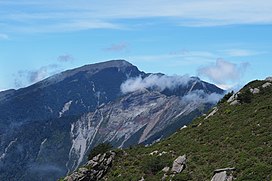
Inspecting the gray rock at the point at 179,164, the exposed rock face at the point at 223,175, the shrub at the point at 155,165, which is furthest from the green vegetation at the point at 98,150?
the exposed rock face at the point at 223,175

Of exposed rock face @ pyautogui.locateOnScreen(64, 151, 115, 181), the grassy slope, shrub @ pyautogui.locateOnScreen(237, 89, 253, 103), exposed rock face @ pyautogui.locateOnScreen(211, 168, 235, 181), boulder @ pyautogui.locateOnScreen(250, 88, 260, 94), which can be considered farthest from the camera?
boulder @ pyautogui.locateOnScreen(250, 88, 260, 94)

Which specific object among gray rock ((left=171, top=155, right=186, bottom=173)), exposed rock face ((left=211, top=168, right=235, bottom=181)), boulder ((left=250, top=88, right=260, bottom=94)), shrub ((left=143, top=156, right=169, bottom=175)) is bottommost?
shrub ((left=143, top=156, right=169, bottom=175))

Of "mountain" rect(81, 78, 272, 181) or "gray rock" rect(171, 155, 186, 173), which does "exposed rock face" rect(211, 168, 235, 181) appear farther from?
"gray rock" rect(171, 155, 186, 173)

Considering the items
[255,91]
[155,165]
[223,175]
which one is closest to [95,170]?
[155,165]

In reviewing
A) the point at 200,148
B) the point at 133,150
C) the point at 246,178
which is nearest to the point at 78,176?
the point at 133,150

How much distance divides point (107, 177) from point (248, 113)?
87.9ft

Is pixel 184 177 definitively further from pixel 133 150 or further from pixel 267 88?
pixel 267 88

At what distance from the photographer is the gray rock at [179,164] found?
201ft

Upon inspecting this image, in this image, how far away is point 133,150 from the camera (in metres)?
79.9

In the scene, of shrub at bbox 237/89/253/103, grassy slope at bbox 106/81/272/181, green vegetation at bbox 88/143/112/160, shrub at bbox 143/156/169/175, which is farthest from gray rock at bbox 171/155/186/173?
shrub at bbox 237/89/253/103

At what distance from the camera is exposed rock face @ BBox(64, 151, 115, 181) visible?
70438 mm

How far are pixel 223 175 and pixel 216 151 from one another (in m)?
10.9

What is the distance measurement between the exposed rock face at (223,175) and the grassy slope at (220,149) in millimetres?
1001

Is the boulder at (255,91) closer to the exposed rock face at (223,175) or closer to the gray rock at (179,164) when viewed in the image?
the gray rock at (179,164)
